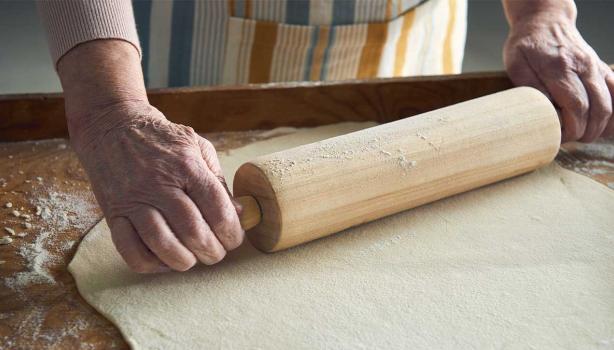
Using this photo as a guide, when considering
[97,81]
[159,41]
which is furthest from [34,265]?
[159,41]

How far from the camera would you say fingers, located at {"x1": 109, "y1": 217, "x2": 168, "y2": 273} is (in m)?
1.12

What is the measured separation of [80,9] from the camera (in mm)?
1298

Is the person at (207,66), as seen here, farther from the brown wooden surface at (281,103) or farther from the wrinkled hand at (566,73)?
the brown wooden surface at (281,103)

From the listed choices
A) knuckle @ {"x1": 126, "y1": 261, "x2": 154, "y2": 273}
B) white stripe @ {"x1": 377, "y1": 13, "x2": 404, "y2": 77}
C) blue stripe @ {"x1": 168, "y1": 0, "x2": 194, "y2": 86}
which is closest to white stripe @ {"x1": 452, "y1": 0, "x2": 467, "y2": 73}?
white stripe @ {"x1": 377, "y1": 13, "x2": 404, "y2": 77}

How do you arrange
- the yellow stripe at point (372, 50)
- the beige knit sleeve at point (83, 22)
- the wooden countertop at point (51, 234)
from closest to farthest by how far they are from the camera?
the wooden countertop at point (51, 234) → the beige knit sleeve at point (83, 22) → the yellow stripe at point (372, 50)

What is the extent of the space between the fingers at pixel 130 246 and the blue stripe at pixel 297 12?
824 millimetres

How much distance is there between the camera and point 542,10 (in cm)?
177

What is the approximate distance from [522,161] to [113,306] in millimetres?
841

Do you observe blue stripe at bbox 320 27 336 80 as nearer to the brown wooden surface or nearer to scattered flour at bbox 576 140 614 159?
the brown wooden surface

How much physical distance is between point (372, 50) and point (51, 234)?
3.13ft

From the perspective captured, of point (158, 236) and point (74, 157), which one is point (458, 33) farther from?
point (158, 236)

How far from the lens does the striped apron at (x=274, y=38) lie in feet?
5.83

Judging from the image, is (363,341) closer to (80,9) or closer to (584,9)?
(80,9)

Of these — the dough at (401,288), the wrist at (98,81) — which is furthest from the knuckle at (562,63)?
the wrist at (98,81)
